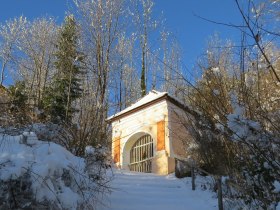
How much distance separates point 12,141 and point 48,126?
4.14ft

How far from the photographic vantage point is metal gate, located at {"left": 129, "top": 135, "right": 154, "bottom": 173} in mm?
17433

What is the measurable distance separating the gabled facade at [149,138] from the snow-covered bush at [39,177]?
11.1 meters

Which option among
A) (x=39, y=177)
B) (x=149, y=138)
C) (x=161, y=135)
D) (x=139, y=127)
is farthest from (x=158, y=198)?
(x=139, y=127)

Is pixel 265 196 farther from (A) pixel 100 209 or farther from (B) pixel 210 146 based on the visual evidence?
(A) pixel 100 209

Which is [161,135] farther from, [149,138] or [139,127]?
[139,127]

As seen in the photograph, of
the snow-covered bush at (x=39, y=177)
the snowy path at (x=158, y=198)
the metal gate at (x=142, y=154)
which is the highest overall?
the metal gate at (x=142, y=154)

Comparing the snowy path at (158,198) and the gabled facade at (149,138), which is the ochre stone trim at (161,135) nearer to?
the gabled facade at (149,138)

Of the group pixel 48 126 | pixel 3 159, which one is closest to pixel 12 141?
pixel 3 159

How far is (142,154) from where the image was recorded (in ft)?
59.6

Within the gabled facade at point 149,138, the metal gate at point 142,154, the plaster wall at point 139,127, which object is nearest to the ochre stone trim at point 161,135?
the gabled facade at point 149,138

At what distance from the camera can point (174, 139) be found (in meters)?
16.4

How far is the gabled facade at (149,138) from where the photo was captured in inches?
638

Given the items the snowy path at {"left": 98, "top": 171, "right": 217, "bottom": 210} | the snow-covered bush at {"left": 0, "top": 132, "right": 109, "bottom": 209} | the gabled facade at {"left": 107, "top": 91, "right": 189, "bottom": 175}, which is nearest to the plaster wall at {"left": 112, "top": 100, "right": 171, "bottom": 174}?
the gabled facade at {"left": 107, "top": 91, "right": 189, "bottom": 175}

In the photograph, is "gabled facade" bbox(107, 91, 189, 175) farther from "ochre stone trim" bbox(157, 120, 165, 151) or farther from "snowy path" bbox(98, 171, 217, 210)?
"snowy path" bbox(98, 171, 217, 210)
